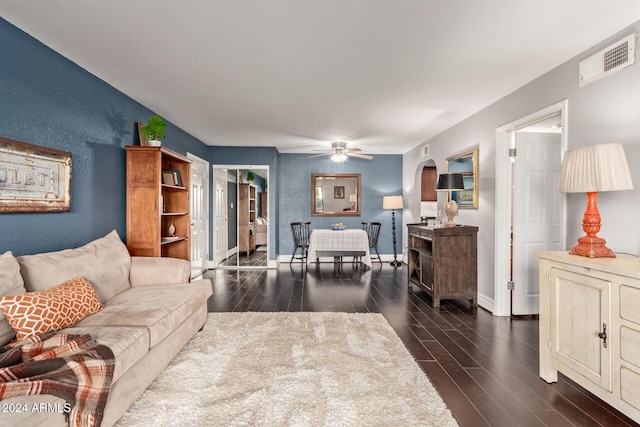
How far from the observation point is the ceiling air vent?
2.08m

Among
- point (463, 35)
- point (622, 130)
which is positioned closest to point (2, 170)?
point (463, 35)

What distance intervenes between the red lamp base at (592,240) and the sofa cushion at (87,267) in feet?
11.6

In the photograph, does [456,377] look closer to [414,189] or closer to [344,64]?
A: [344,64]

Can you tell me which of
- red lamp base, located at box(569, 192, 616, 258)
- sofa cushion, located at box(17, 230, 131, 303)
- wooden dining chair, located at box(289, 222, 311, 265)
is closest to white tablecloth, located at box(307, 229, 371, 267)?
wooden dining chair, located at box(289, 222, 311, 265)

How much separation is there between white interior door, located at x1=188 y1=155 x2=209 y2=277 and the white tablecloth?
6.80ft

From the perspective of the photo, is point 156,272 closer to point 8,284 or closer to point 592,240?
point 8,284

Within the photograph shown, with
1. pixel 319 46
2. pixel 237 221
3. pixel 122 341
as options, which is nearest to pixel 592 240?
pixel 319 46

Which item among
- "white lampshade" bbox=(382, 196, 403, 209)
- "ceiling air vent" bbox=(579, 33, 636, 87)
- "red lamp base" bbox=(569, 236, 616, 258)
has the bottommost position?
"red lamp base" bbox=(569, 236, 616, 258)

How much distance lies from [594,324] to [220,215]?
243 inches

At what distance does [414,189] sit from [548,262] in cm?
438

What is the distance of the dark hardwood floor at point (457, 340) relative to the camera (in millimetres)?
1866

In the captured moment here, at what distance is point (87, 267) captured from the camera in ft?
7.96

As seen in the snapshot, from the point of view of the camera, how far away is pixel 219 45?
240 cm

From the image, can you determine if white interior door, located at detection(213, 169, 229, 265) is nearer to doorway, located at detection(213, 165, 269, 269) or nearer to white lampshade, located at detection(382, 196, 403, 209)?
doorway, located at detection(213, 165, 269, 269)
